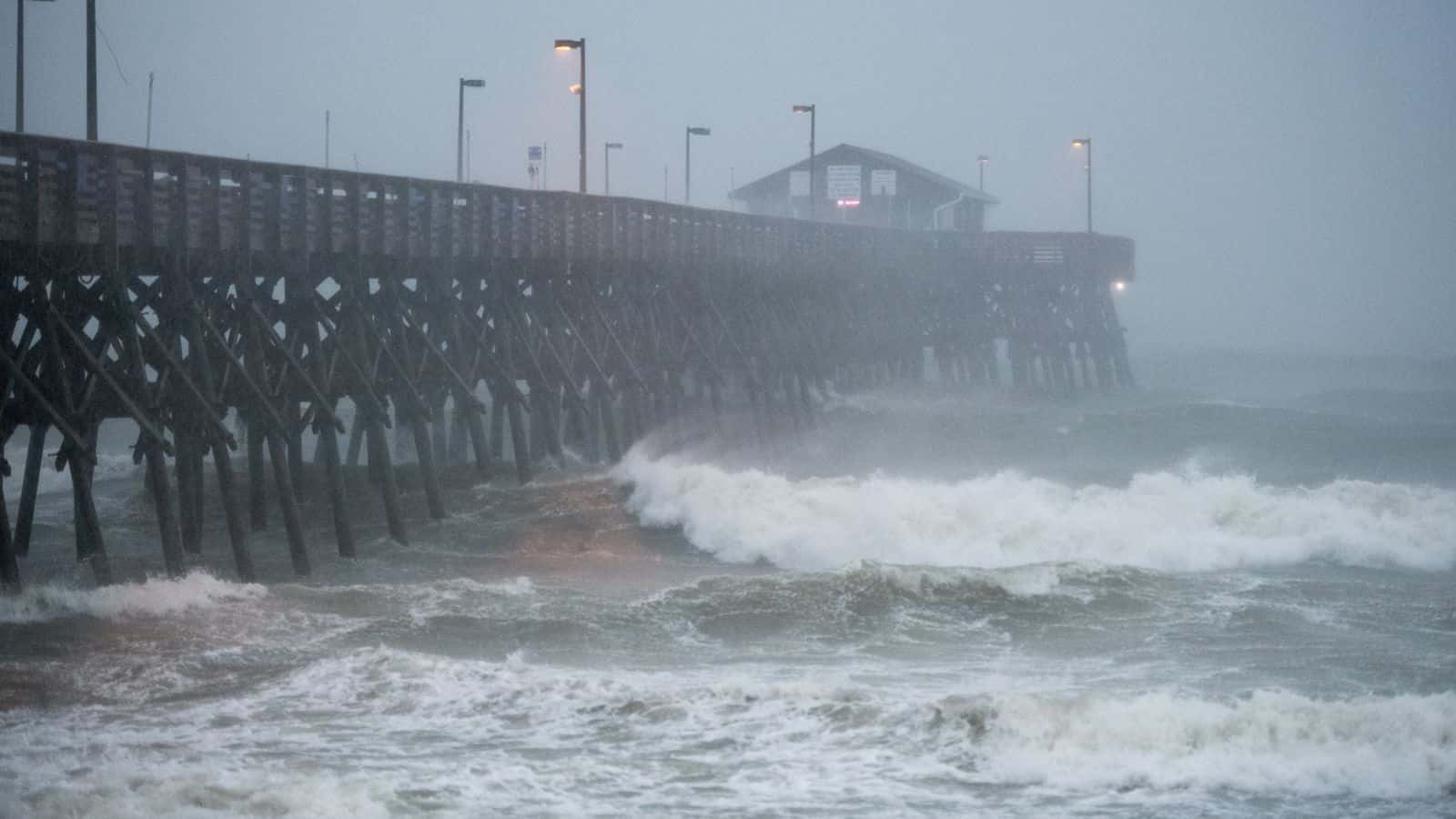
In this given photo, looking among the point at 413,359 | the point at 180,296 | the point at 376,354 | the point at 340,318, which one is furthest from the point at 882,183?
the point at 180,296

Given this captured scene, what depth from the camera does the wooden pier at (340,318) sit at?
17.3m

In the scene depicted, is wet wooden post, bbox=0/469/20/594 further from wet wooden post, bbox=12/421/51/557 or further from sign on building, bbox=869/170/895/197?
sign on building, bbox=869/170/895/197

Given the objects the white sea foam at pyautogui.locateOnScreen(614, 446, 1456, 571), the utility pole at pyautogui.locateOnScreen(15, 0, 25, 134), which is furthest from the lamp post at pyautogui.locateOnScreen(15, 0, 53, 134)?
the white sea foam at pyautogui.locateOnScreen(614, 446, 1456, 571)

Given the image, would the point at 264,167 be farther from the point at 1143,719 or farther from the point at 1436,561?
the point at 1436,561

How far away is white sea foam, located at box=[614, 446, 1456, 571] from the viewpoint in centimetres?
2239

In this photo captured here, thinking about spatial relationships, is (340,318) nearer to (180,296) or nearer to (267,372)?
(267,372)

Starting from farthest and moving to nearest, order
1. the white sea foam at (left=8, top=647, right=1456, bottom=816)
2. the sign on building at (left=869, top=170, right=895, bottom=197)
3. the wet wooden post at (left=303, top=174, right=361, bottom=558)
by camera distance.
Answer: the sign on building at (left=869, top=170, right=895, bottom=197) → the wet wooden post at (left=303, top=174, right=361, bottom=558) → the white sea foam at (left=8, top=647, right=1456, bottom=816)

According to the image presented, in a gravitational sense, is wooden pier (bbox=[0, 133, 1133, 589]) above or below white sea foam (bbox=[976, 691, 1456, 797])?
above

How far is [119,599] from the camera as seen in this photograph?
1681 centimetres

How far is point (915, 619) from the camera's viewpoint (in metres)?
17.6

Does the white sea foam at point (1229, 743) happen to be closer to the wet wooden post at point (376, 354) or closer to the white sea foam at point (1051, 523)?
the white sea foam at point (1051, 523)

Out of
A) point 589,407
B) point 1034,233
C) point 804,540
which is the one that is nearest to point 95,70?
point 804,540

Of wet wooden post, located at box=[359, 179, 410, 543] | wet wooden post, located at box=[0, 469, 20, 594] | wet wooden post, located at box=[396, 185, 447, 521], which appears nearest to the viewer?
wet wooden post, located at box=[0, 469, 20, 594]

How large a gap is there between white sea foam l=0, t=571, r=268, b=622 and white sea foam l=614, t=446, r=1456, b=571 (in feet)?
26.1
